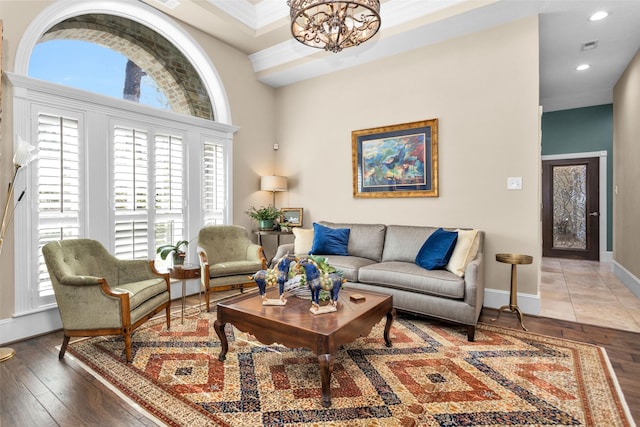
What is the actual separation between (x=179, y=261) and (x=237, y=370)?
5.39 feet

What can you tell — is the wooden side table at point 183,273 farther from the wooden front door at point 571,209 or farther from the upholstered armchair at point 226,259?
the wooden front door at point 571,209

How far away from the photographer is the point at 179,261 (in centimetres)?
356

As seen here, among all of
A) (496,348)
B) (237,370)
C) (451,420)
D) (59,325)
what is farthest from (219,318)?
(496,348)

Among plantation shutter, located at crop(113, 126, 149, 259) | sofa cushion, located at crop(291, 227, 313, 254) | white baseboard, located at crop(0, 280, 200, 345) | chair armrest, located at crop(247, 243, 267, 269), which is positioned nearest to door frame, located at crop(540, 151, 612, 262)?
sofa cushion, located at crop(291, 227, 313, 254)

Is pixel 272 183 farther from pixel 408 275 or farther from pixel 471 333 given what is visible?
pixel 471 333

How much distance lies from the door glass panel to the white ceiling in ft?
6.21

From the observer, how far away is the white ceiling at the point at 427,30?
3475 millimetres

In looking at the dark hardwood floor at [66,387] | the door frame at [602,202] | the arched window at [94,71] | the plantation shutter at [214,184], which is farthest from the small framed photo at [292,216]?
the door frame at [602,202]

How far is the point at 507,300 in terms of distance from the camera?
12.0ft

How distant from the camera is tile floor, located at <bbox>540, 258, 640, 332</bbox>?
3.38m

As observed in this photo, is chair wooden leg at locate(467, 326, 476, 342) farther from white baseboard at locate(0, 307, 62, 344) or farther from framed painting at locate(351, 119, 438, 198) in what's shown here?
white baseboard at locate(0, 307, 62, 344)

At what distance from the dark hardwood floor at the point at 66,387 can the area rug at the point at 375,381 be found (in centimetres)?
8

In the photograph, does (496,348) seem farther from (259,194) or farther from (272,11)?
(272,11)

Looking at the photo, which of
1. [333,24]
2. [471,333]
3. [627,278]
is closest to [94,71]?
[333,24]
